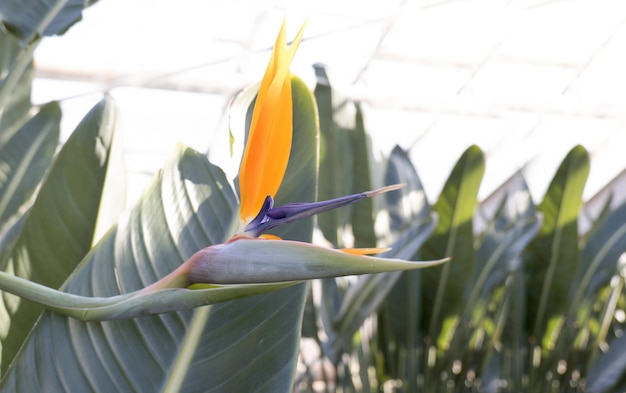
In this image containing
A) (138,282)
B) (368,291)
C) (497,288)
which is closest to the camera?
(138,282)

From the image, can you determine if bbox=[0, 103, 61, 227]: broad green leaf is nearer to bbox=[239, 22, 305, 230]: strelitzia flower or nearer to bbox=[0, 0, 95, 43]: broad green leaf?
bbox=[0, 0, 95, 43]: broad green leaf

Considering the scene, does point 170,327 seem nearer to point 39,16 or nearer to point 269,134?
point 269,134

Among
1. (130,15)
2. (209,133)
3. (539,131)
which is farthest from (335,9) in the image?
(539,131)

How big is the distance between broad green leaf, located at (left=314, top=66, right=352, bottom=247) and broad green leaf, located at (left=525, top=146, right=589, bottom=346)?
0.62 m

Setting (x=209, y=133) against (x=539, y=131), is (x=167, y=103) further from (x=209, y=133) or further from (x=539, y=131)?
(x=539, y=131)

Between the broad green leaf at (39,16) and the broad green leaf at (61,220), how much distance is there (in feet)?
0.29

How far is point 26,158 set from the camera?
0.93 meters

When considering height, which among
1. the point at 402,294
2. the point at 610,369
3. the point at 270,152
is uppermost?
the point at 270,152

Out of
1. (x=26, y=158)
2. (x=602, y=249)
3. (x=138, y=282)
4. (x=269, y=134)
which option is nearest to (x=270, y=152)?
(x=269, y=134)

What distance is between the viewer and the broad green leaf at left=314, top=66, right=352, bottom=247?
166cm

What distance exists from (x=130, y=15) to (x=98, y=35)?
0.79 ft

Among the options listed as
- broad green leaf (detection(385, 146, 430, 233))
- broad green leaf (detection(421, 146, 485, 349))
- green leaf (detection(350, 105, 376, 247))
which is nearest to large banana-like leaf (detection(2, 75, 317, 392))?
green leaf (detection(350, 105, 376, 247))

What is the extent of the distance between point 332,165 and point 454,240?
14.7 inches

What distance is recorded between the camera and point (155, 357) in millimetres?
582
